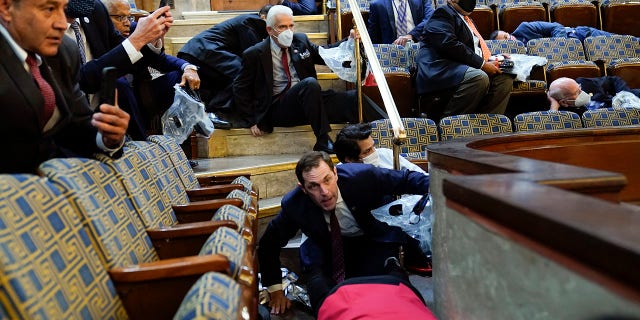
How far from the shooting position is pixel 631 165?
0.80 m

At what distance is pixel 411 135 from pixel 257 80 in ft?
1.54

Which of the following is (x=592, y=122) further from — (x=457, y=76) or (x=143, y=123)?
(x=143, y=123)

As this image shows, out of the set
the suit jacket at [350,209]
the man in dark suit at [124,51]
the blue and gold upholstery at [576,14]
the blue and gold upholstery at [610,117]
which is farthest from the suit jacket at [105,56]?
the blue and gold upholstery at [576,14]

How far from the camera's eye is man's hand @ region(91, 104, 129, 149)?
649 mm

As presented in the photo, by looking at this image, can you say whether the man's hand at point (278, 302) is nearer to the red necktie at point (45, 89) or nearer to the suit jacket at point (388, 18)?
the red necktie at point (45, 89)

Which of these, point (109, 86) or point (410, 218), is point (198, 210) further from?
point (410, 218)

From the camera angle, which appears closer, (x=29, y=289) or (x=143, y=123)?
(x=29, y=289)

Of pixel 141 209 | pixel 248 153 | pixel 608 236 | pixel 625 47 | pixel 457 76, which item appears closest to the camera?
pixel 608 236

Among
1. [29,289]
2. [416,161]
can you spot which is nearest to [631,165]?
[416,161]

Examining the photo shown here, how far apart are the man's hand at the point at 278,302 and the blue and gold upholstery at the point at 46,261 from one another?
0.48 metres

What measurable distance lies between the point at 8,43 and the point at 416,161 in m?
0.93

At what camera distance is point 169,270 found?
54cm

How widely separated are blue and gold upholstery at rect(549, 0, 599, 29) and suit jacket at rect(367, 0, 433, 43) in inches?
27.5

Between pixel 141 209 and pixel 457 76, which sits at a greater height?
pixel 457 76
